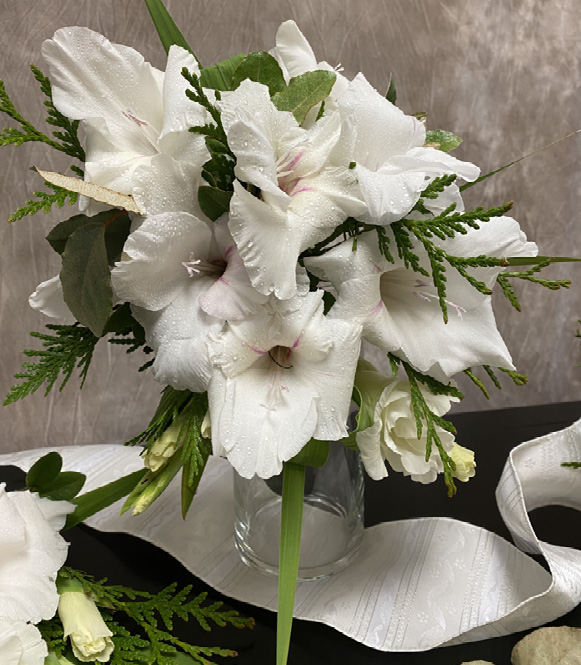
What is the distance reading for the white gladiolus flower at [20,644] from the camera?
0.46m

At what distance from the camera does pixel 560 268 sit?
99 cm

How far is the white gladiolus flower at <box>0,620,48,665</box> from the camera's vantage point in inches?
17.9

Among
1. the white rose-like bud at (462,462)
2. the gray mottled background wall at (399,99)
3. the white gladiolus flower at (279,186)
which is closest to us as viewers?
the white gladiolus flower at (279,186)

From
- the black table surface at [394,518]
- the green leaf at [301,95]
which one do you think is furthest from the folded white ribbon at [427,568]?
the green leaf at [301,95]

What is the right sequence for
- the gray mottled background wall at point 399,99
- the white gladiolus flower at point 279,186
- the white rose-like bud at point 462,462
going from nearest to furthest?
1. the white gladiolus flower at point 279,186
2. the white rose-like bud at point 462,462
3. the gray mottled background wall at point 399,99

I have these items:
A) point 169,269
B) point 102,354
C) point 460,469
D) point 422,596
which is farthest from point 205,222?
point 102,354

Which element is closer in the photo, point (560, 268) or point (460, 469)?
point (460, 469)

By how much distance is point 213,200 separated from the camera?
0.46 m

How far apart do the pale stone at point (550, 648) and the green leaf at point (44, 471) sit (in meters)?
0.33

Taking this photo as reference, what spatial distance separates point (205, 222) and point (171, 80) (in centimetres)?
8

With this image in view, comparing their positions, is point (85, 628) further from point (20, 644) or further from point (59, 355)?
point (59, 355)

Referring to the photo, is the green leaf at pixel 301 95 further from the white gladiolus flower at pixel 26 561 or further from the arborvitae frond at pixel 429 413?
the white gladiolus flower at pixel 26 561

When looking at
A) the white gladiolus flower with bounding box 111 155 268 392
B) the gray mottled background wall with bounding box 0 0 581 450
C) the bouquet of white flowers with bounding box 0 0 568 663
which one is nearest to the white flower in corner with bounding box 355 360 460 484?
the bouquet of white flowers with bounding box 0 0 568 663

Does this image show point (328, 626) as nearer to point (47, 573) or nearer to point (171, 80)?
point (47, 573)
